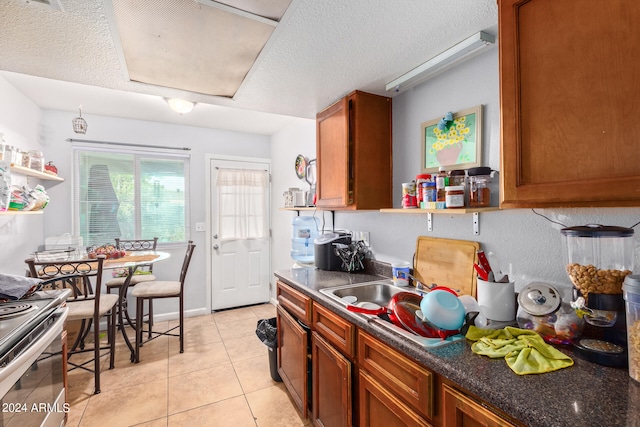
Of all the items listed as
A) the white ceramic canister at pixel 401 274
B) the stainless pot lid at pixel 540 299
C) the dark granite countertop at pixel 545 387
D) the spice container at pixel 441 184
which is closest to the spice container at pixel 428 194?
the spice container at pixel 441 184

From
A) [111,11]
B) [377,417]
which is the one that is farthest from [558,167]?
[111,11]

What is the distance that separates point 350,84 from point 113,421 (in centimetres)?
268

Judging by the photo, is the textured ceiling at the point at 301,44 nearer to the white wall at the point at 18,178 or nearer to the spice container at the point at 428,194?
the spice container at the point at 428,194

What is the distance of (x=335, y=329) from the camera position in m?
1.52

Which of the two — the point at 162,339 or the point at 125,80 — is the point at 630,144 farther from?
the point at 162,339

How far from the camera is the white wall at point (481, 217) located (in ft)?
4.01

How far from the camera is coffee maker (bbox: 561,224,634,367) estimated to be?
0.92 m

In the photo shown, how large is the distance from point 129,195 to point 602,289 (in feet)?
13.6

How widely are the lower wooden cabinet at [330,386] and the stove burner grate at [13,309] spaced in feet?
4.56

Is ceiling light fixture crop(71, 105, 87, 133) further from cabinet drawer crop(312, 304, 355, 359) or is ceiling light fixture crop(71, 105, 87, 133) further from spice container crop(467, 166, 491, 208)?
spice container crop(467, 166, 491, 208)

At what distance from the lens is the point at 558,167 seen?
36.5 inches

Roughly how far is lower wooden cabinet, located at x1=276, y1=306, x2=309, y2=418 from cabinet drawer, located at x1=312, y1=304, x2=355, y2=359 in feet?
0.58

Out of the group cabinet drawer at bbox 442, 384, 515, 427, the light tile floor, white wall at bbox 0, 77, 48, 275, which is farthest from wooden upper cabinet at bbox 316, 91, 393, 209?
white wall at bbox 0, 77, 48, 275

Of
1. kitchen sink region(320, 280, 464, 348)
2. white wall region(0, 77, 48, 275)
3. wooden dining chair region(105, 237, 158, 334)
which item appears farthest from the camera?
wooden dining chair region(105, 237, 158, 334)
